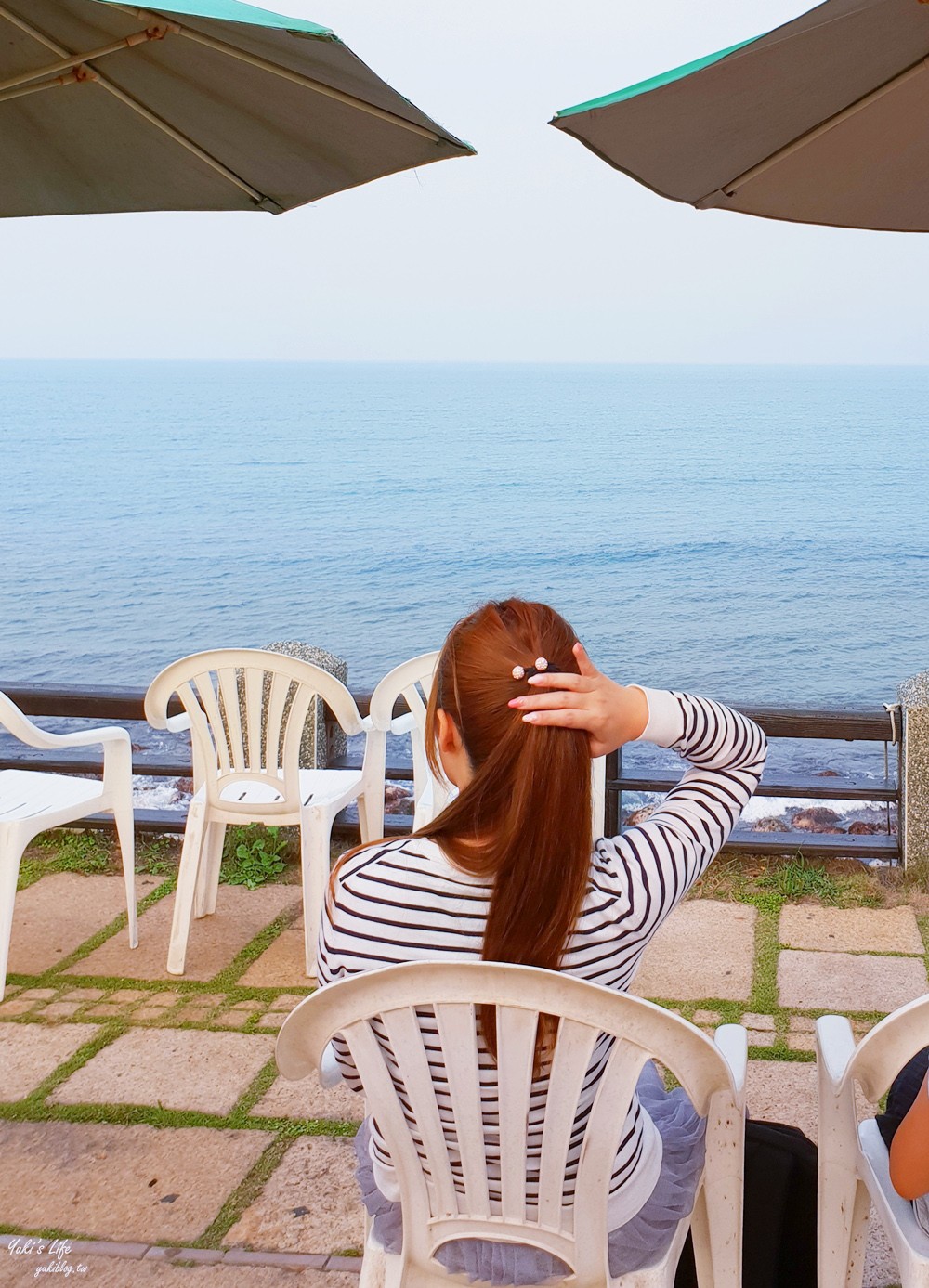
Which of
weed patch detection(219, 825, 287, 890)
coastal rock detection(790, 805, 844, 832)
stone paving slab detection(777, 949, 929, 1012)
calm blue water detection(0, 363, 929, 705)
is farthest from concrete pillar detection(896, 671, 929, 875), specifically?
calm blue water detection(0, 363, 929, 705)

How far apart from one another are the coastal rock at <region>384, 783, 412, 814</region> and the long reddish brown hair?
21.5 feet

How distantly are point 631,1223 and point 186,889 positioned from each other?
2.47 meters

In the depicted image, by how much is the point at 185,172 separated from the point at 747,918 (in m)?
3.03

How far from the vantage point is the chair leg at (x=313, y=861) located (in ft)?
12.0

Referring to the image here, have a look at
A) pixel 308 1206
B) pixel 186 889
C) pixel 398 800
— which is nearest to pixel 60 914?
pixel 186 889

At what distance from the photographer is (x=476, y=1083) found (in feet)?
4.50

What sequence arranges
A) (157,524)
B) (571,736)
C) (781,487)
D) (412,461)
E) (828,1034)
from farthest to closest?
(412,461) → (781,487) → (157,524) → (828,1034) → (571,736)

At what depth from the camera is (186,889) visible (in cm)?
376

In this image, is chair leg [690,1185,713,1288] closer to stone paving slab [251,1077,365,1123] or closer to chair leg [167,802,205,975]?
stone paving slab [251,1077,365,1123]

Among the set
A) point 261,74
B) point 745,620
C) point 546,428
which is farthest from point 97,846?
point 546,428

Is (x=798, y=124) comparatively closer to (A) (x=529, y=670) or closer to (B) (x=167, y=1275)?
(A) (x=529, y=670)

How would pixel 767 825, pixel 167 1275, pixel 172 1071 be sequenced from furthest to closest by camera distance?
pixel 767 825 → pixel 172 1071 → pixel 167 1275

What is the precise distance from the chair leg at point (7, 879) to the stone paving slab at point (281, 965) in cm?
72

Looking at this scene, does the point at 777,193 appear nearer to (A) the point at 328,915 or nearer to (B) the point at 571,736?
(B) the point at 571,736
